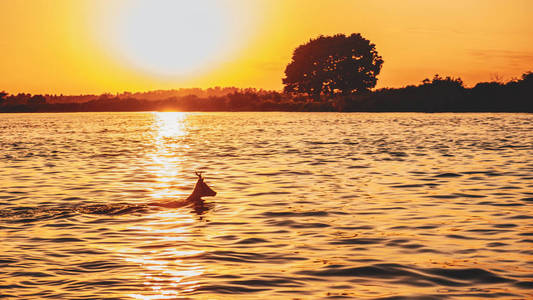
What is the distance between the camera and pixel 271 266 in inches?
466

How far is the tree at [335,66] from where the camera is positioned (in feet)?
429

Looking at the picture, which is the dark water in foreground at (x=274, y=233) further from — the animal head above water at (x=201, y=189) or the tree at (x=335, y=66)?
the tree at (x=335, y=66)

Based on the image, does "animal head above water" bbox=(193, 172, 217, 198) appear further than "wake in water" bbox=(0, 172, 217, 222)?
Yes

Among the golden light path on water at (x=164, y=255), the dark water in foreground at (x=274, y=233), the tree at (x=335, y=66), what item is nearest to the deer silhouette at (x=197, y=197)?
the dark water in foreground at (x=274, y=233)

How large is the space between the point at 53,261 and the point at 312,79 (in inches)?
4772

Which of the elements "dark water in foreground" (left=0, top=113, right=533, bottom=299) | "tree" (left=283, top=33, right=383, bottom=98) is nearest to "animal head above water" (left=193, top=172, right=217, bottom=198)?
"dark water in foreground" (left=0, top=113, right=533, bottom=299)

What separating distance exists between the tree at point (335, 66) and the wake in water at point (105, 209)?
371ft

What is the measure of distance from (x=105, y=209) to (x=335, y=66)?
11634 centimetres

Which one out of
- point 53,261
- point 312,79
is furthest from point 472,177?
point 312,79

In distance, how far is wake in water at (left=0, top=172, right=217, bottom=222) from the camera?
1751cm

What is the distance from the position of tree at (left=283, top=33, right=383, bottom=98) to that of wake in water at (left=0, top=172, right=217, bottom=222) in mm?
113150

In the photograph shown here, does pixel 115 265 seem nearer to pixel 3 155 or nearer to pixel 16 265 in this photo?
pixel 16 265

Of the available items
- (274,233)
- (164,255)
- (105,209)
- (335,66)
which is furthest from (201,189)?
(335,66)

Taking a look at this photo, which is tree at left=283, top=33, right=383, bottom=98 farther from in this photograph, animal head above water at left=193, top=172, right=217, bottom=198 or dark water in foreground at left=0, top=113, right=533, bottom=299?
animal head above water at left=193, top=172, right=217, bottom=198
